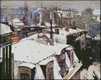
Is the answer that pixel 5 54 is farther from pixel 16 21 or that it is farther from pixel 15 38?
pixel 16 21

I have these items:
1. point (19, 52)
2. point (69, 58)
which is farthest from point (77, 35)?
point (19, 52)

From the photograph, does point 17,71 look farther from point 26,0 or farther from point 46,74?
point 26,0

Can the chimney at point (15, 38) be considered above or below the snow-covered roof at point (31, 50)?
above

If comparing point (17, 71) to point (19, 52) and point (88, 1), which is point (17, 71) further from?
point (88, 1)

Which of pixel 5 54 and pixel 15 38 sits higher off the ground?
pixel 15 38

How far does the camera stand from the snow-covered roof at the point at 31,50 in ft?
10.5

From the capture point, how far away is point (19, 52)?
3.20m

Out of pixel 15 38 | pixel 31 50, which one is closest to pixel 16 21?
pixel 15 38

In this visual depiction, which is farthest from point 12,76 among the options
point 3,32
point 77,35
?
point 77,35

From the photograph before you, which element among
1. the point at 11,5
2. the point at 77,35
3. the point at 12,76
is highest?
the point at 11,5

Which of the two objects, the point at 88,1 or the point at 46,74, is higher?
the point at 88,1

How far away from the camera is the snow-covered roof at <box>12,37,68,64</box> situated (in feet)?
10.5

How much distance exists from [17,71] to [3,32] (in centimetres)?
29

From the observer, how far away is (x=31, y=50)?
3.20 m
